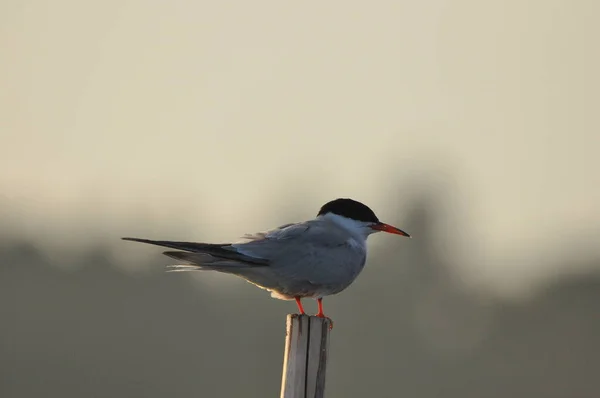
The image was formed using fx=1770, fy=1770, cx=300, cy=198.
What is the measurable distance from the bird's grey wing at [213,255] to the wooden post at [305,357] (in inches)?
40.4

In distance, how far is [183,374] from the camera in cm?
6688

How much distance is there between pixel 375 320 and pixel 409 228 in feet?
63.0

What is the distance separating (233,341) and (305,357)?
6267cm

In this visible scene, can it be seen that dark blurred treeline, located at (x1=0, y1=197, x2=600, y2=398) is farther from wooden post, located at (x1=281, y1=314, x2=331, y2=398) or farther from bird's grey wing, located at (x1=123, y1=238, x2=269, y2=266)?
wooden post, located at (x1=281, y1=314, x2=331, y2=398)

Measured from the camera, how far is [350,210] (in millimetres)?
14812

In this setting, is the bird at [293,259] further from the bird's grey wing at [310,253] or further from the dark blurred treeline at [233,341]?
the dark blurred treeline at [233,341]

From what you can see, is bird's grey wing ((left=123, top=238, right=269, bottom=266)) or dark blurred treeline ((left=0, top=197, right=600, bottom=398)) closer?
bird's grey wing ((left=123, top=238, right=269, bottom=266))

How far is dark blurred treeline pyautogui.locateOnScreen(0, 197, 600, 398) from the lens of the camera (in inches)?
2557

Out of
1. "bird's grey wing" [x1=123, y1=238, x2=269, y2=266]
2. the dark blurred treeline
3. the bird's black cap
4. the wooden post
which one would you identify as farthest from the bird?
the dark blurred treeline

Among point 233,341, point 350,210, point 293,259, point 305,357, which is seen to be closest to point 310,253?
point 293,259

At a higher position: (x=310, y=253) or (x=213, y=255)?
(x=310, y=253)

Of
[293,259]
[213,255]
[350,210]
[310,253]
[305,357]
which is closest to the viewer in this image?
[305,357]

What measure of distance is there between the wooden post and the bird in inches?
38.6

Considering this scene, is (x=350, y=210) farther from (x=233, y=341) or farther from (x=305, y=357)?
(x=233, y=341)
